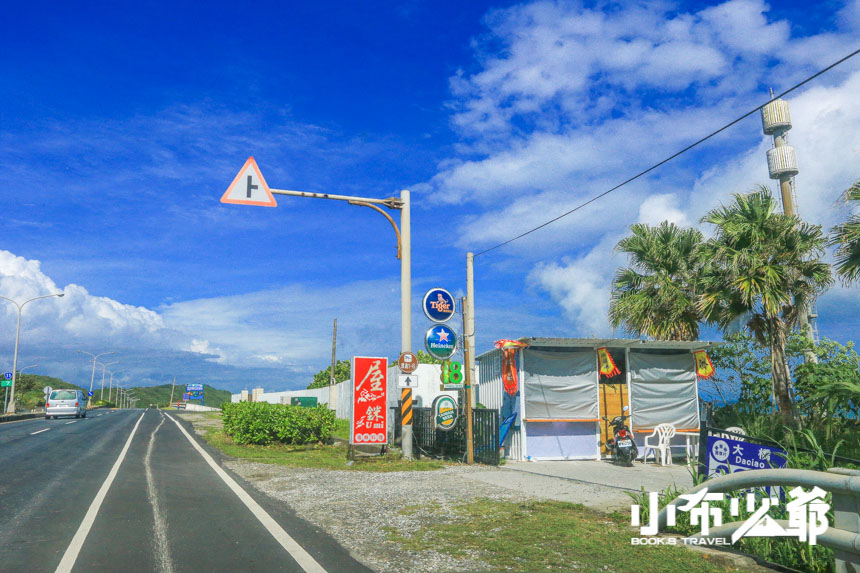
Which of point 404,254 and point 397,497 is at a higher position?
point 404,254

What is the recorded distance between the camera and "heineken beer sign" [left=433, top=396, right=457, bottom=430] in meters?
15.2

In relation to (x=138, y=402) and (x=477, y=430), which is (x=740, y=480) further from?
(x=138, y=402)

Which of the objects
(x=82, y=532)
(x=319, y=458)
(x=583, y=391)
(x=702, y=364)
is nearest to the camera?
(x=82, y=532)

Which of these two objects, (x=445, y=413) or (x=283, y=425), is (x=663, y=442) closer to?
(x=445, y=413)

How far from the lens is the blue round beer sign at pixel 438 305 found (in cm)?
1474

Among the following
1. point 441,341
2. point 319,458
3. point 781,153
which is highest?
point 781,153

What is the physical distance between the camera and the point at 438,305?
14.9m

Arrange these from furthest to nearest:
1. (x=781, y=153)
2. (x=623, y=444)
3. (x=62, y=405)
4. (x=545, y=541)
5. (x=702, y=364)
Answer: (x=62, y=405)
(x=781, y=153)
(x=702, y=364)
(x=623, y=444)
(x=545, y=541)

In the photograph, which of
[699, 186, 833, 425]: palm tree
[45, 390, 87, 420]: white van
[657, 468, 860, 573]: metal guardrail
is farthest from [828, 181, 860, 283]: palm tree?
[45, 390, 87, 420]: white van

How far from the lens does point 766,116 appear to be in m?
24.5

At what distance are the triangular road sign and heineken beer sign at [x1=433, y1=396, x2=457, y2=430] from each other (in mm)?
6824

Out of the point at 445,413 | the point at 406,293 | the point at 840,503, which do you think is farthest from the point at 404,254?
the point at 840,503

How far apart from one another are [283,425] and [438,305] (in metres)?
6.64

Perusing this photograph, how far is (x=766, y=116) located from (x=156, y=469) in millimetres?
25288
